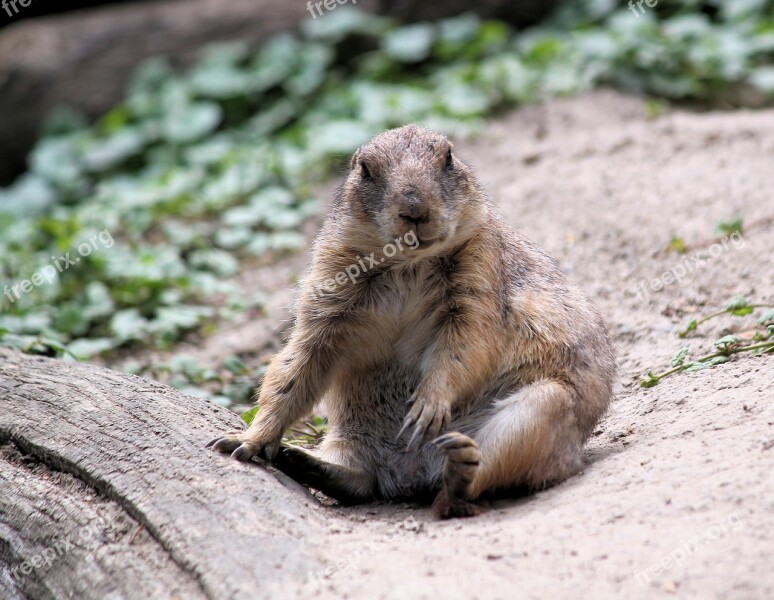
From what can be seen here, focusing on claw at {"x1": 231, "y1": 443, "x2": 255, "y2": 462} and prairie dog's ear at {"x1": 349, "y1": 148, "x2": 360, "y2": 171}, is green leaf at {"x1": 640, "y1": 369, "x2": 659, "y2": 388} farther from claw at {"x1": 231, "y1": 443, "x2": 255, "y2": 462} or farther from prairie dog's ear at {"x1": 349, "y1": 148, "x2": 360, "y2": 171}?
claw at {"x1": 231, "y1": 443, "x2": 255, "y2": 462}

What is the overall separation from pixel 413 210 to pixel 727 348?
213 cm

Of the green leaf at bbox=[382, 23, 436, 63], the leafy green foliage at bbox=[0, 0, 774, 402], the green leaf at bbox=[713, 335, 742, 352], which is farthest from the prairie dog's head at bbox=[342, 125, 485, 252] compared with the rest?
the green leaf at bbox=[382, 23, 436, 63]

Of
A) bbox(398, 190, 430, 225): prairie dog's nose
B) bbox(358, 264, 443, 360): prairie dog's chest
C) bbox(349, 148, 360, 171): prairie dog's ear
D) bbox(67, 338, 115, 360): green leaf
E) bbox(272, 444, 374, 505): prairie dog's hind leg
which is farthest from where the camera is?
bbox(67, 338, 115, 360): green leaf

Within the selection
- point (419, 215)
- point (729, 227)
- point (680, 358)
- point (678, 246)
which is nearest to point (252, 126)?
point (678, 246)

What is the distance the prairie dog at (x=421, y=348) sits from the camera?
4.75 m

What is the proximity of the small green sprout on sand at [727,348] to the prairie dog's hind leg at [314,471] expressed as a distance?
194 cm

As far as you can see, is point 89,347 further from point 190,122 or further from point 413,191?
point 190,122

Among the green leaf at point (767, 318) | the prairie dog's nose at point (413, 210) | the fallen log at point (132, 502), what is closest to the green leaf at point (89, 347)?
the fallen log at point (132, 502)

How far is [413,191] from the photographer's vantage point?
480 cm

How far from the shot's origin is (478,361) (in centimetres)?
482

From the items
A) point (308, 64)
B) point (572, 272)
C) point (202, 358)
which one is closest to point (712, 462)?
point (572, 272)

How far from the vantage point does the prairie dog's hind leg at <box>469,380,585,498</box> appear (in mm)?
4586

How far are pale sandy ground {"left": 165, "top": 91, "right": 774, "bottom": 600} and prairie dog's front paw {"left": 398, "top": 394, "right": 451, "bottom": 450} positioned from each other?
1.23 ft

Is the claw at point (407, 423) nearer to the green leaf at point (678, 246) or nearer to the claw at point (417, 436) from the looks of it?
the claw at point (417, 436)
